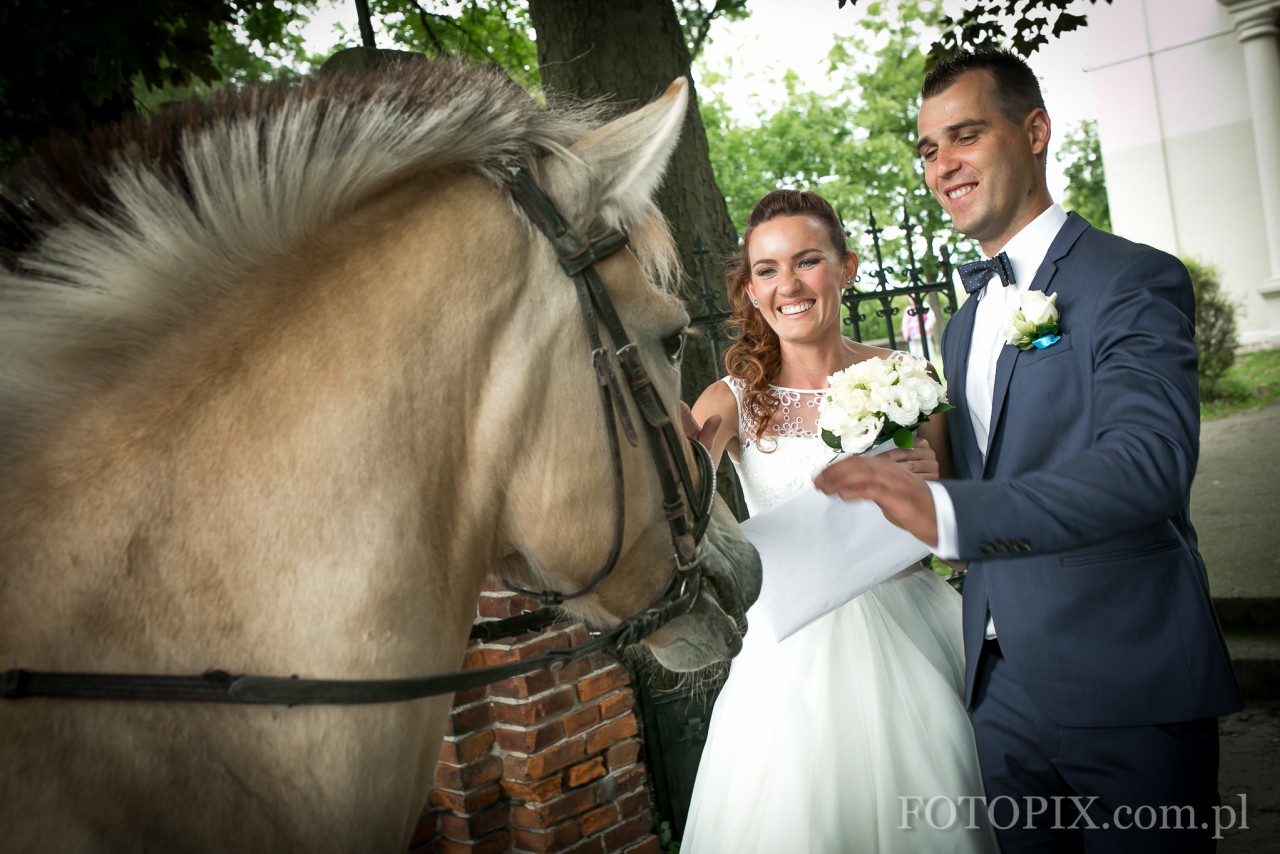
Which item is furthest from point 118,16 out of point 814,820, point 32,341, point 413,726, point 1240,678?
point 1240,678

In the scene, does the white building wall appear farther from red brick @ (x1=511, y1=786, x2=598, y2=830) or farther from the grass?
red brick @ (x1=511, y1=786, x2=598, y2=830)

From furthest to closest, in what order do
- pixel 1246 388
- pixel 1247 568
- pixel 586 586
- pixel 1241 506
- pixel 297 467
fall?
pixel 1246 388 < pixel 1241 506 < pixel 1247 568 < pixel 586 586 < pixel 297 467

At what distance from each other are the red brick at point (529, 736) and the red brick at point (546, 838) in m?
0.34

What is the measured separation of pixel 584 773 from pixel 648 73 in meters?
3.59

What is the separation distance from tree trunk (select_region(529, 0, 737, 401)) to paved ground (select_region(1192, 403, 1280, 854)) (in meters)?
3.36

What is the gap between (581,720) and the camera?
12.6 ft

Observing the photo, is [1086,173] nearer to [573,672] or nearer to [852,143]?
[852,143]

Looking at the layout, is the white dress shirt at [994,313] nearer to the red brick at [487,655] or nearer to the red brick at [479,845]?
the red brick at [487,655]

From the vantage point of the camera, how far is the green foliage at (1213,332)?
1390 centimetres

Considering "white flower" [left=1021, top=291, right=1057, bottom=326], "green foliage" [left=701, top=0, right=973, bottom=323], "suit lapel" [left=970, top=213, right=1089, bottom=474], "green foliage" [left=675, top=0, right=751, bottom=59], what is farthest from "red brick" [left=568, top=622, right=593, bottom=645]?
"green foliage" [left=701, top=0, right=973, bottom=323]

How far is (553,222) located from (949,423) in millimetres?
1577

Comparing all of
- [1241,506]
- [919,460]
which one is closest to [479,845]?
[919,460]

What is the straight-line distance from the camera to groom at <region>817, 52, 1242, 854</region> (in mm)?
1887

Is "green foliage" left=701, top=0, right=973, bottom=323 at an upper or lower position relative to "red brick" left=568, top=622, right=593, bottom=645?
upper
